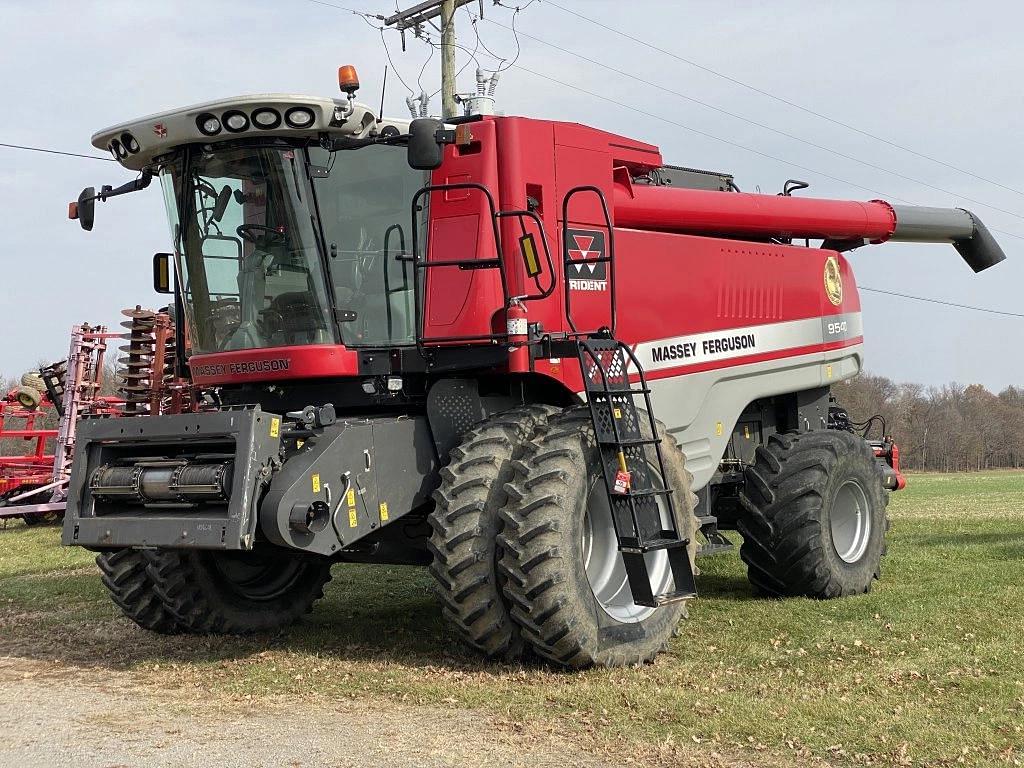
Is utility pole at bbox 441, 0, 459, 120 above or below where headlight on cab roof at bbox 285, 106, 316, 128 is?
above

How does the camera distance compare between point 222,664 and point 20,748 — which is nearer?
point 20,748

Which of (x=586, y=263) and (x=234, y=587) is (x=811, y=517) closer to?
(x=586, y=263)

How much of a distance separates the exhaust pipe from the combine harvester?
354cm

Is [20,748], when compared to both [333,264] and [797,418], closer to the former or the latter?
[333,264]

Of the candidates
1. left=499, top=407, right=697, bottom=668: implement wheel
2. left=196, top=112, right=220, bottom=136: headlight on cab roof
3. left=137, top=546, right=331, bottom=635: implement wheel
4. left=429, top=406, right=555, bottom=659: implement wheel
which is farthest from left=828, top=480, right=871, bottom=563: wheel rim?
left=196, top=112, right=220, bottom=136: headlight on cab roof

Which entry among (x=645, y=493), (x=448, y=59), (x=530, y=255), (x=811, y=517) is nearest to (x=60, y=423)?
(x=448, y=59)

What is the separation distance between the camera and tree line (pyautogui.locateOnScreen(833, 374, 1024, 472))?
8731 cm

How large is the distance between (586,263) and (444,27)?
529 inches

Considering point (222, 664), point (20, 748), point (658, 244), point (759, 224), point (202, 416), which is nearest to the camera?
point (20, 748)

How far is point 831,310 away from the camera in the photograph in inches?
409

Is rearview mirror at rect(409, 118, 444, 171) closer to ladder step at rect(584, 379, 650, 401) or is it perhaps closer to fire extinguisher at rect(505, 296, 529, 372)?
fire extinguisher at rect(505, 296, 529, 372)

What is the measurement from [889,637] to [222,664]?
13.5 feet

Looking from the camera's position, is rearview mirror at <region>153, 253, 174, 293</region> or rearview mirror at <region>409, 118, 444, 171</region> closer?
rearview mirror at <region>409, 118, 444, 171</region>

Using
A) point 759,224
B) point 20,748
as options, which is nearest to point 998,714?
point 20,748
